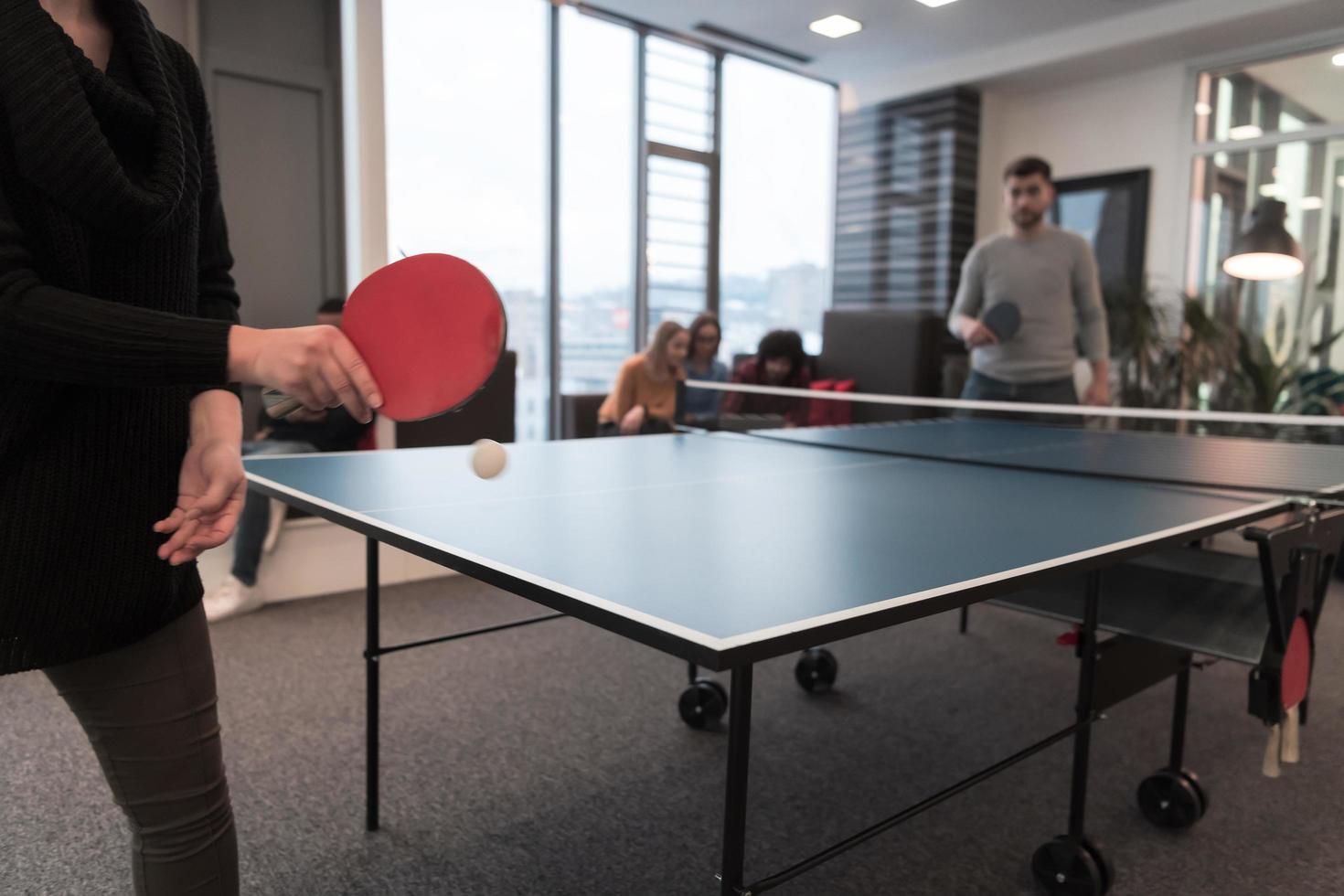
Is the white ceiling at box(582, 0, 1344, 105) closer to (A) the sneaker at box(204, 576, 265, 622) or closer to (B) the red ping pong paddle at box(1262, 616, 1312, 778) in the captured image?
(A) the sneaker at box(204, 576, 265, 622)

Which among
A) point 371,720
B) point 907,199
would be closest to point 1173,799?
point 371,720

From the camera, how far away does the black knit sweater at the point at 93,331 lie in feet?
2.40

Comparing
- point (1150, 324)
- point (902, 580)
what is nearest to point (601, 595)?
point (902, 580)

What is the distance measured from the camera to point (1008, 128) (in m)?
7.49

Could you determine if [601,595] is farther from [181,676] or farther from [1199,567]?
[1199,567]

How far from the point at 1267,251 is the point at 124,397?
3.83m

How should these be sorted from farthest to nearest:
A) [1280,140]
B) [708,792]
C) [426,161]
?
[1280,140] < [426,161] < [708,792]

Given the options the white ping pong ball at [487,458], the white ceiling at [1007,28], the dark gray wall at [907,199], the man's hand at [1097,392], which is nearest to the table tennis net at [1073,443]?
the man's hand at [1097,392]

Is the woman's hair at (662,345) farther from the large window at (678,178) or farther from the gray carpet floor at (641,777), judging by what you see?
the large window at (678,178)

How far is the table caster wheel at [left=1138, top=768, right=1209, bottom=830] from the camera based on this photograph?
6.67ft

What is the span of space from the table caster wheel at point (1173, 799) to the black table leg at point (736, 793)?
1379 mm

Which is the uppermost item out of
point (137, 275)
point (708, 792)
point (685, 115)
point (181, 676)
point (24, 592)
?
point (685, 115)

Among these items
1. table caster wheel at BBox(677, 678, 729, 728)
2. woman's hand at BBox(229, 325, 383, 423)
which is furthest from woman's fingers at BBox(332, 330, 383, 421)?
table caster wheel at BBox(677, 678, 729, 728)

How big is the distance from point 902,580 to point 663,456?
1268 mm
